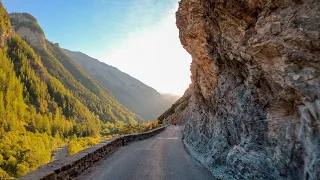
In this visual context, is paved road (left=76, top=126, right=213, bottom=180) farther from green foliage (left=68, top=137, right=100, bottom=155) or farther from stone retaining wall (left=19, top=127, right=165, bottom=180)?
green foliage (left=68, top=137, right=100, bottom=155)

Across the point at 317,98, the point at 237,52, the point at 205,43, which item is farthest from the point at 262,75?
the point at 205,43

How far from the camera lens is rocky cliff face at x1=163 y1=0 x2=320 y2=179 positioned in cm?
710

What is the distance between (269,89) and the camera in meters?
9.57

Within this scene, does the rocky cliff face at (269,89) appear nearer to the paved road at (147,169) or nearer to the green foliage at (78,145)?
the paved road at (147,169)

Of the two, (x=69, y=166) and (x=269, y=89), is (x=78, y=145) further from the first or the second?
(x=269, y=89)

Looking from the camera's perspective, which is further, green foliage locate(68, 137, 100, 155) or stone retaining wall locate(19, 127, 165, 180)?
green foliage locate(68, 137, 100, 155)

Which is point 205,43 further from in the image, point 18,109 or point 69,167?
point 18,109

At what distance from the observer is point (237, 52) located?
37.1 feet

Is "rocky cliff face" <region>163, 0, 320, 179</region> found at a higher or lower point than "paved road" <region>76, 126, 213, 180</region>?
higher

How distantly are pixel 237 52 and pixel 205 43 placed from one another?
586cm

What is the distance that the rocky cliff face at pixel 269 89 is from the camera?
23.3 ft

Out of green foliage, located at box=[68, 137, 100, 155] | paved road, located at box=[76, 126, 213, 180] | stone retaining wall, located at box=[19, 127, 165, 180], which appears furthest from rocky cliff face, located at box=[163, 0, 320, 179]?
green foliage, located at box=[68, 137, 100, 155]

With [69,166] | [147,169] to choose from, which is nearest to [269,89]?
[147,169]

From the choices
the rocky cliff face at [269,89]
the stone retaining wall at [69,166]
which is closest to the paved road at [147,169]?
the stone retaining wall at [69,166]
